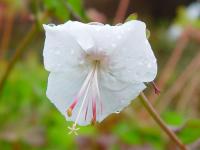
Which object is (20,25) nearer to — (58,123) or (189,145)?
(58,123)

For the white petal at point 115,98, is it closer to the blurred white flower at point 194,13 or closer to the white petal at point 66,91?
the white petal at point 66,91

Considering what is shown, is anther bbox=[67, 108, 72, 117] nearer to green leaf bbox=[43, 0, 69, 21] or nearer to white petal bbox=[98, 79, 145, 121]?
white petal bbox=[98, 79, 145, 121]

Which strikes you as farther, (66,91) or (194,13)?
(194,13)

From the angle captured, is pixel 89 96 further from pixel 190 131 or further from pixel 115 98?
pixel 190 131

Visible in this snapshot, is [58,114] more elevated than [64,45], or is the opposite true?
[64,45]

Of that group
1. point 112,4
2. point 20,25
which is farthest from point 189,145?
point 112,4

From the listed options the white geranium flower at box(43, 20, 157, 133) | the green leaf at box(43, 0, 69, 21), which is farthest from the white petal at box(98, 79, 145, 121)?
the green leaf at box(43, 0, 69, 21)

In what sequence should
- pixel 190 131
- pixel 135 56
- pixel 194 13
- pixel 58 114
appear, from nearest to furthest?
pixel 135 56
pixel 190 131
pixel 58 114
pixel 194 13

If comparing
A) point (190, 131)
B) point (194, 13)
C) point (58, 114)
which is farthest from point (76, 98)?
→ point (194, 13)
